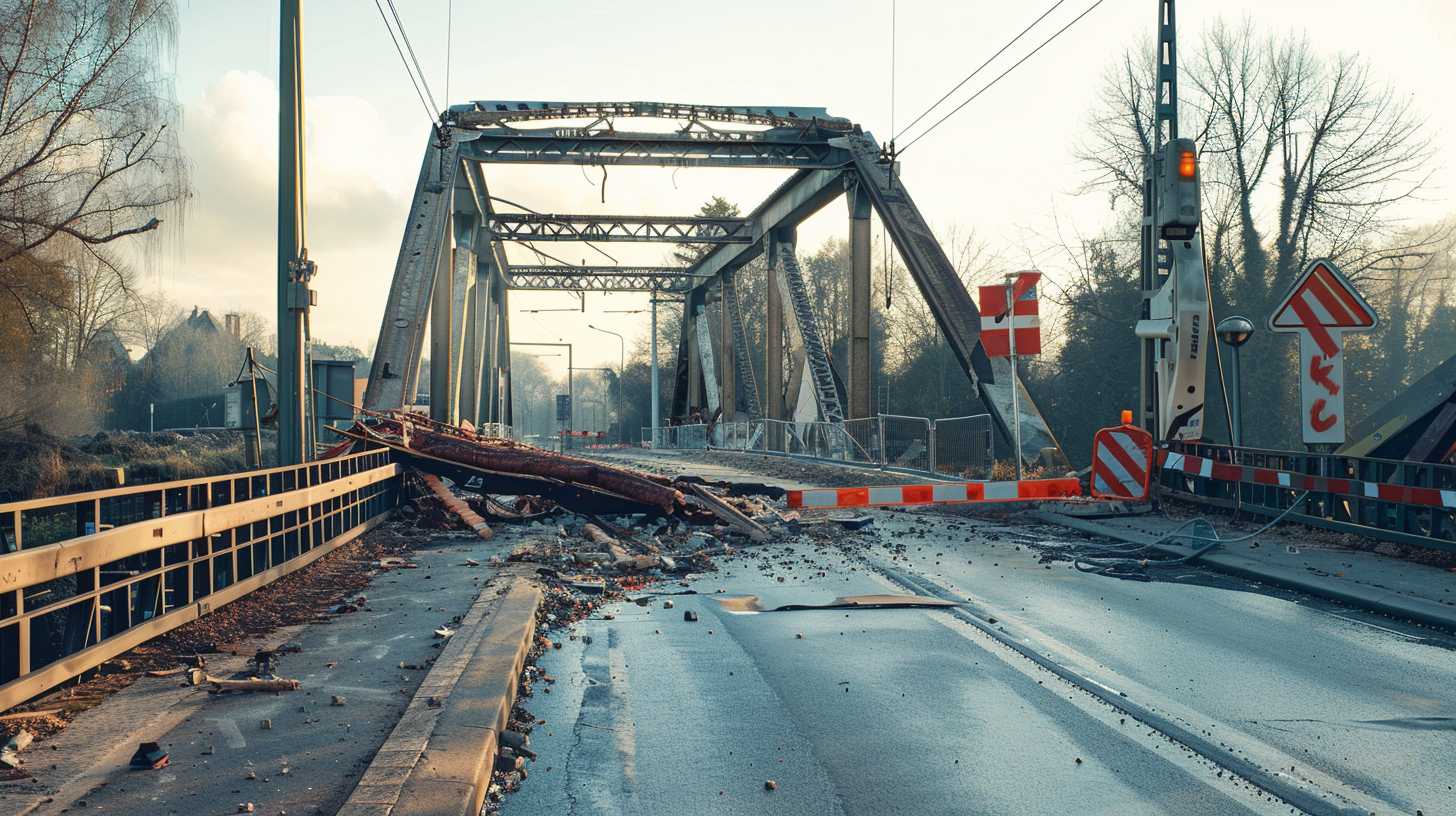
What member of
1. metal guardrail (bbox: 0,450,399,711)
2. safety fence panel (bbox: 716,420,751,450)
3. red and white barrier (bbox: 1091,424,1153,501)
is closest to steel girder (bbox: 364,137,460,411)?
metal guardrail (bbox: 0,450,399,711)

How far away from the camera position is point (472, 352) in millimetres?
42406

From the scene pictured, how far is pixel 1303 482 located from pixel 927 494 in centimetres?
495

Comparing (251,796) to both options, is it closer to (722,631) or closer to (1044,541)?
(722,631)

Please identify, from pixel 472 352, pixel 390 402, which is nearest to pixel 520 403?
pixel 472 352

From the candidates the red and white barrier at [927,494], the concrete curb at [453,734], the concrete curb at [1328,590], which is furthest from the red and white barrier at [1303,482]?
the concrete curb at [453,734]

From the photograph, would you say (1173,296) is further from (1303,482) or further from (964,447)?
(964,447)

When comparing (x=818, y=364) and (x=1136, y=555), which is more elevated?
(x=818, y=364)

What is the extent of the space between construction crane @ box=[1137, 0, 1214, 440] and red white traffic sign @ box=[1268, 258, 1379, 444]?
370 cm

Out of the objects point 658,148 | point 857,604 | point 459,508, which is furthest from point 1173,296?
point 658,148

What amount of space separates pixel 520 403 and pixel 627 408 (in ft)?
275

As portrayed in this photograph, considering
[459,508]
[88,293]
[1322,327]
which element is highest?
[88,293]

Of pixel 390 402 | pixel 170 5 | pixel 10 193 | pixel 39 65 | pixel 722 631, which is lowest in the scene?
pixel 722 631

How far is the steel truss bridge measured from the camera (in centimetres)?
2420

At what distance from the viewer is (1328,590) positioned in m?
9.19
